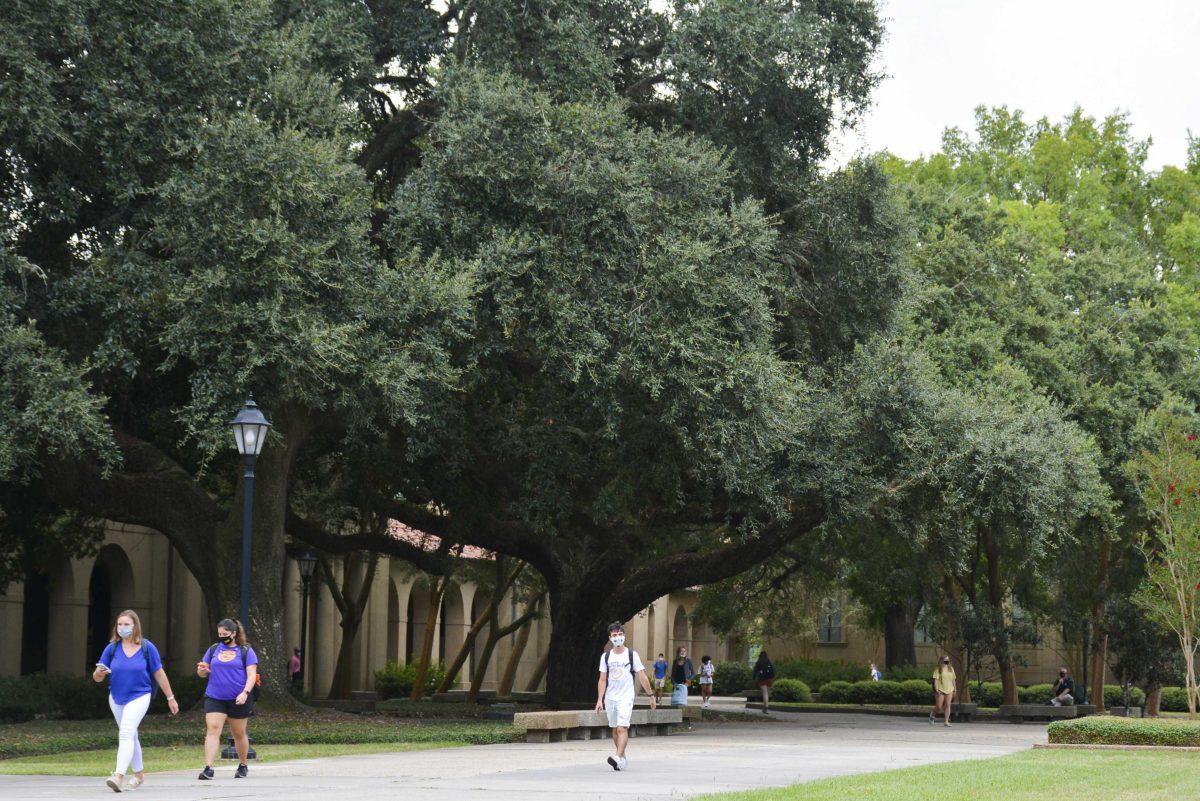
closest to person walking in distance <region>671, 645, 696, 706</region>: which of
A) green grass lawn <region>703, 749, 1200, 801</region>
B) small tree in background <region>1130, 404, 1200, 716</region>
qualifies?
small tree in background <region>1130, 404, 1200, 716</region>

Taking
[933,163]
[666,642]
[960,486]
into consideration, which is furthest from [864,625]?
[960,486]

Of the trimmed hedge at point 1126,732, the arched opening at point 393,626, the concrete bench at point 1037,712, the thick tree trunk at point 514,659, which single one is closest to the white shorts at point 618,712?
the trimmed hedge at point 1126,732

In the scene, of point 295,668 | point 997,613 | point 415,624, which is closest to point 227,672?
point 295,668

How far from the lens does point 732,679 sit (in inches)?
2359

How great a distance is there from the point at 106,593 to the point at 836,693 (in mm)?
26331

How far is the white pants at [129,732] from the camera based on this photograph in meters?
12.4

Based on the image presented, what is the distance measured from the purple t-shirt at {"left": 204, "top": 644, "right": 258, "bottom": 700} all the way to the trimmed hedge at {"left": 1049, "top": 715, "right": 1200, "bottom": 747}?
40.6ft

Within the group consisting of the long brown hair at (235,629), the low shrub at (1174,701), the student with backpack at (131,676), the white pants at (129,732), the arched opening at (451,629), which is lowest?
the low shrub at (1174,701)

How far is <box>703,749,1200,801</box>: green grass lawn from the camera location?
12.2m

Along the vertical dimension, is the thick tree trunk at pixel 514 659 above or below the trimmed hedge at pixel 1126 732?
above

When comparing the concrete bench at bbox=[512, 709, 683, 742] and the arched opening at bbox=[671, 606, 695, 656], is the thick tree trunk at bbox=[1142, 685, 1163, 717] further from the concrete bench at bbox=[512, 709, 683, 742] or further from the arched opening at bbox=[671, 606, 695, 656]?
the arched opening at bbox=[671, 606, 695, 656]

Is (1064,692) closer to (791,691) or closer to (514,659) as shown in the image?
(791,691)

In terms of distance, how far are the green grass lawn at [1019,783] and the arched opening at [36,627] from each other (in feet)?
77.8

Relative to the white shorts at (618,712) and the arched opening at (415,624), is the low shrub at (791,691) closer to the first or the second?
the arched opening at (415,624)
